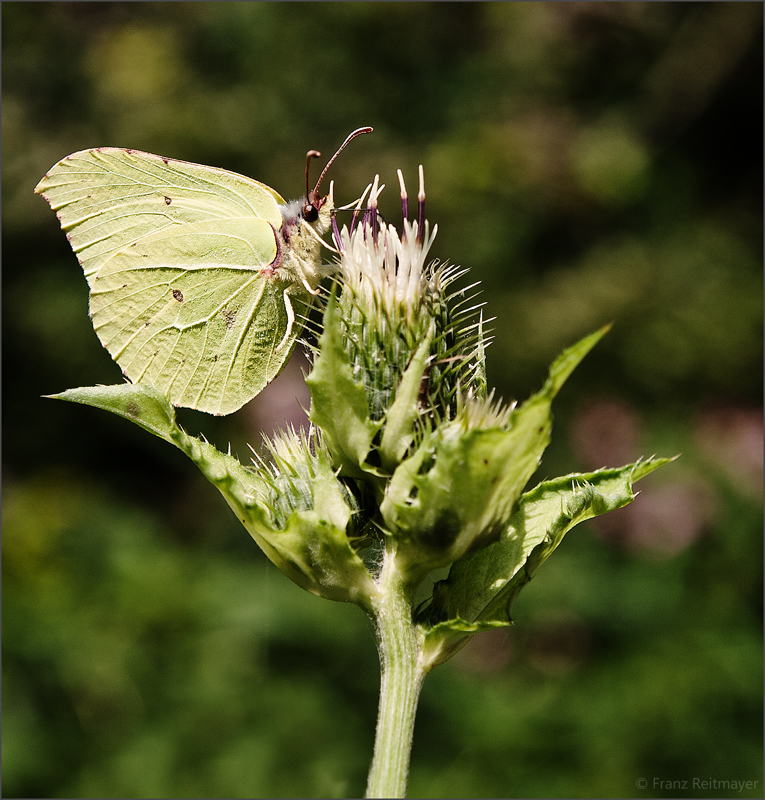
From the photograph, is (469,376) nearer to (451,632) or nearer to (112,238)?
(451,632)

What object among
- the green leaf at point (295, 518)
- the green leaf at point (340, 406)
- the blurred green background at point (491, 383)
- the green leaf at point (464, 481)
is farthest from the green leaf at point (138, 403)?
the blurred green background at point (491, 383)

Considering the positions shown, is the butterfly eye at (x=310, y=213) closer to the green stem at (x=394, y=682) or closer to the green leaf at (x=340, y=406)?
the green leaf at (x=340, y=406)

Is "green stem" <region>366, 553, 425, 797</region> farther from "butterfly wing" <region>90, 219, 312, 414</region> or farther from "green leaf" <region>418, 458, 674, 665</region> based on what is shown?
"butterfly wing" <region>90, 219, 312, 414</region>

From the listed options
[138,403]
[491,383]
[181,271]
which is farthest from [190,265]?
[491,383]

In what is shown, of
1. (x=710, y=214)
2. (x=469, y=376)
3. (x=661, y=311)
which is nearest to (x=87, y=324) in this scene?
(x=661, y=311)

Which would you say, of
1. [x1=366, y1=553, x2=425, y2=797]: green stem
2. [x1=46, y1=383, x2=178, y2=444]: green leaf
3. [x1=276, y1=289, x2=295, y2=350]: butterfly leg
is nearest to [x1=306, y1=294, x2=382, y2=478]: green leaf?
[x1=366, y1=553, x2=425, y2=797]: green stem

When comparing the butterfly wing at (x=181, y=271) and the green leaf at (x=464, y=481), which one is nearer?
the green leaf at (x=464, y=481)

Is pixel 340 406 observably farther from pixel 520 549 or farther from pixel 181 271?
pixel 181 271

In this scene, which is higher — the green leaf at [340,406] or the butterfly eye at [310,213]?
the butterfly eye at [310,213]
